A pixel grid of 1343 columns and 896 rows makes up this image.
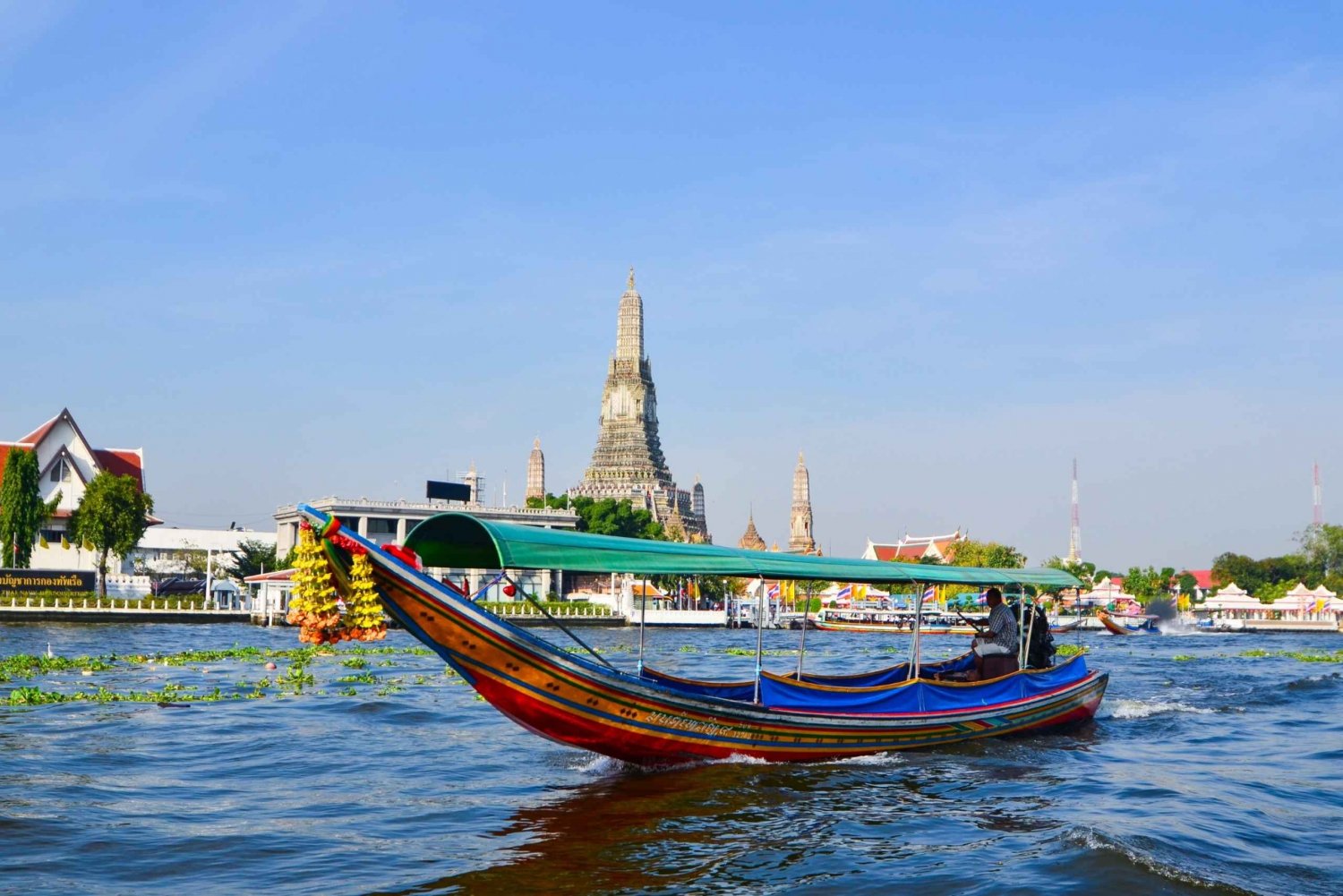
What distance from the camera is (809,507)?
162125 mm

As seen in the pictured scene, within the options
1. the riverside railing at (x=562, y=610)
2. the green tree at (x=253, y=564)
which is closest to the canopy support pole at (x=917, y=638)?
the riverside railing at (x=562, y=610)

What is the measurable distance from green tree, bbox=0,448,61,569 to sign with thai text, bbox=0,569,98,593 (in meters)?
2.41

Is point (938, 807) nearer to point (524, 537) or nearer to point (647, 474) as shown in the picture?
point (524, 537)

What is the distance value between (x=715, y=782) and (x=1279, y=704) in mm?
16104

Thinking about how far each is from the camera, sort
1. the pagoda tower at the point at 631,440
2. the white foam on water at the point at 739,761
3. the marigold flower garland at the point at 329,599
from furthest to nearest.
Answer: the pagoda tower at the point at 631,440 < the white foam on water at the point at 739,761 < the marigold flower garland at the point at 329,599

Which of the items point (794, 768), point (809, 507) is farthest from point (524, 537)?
point (809, 507)

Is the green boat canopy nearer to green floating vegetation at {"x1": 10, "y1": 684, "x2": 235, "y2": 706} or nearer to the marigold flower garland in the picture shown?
the marigold flower garland

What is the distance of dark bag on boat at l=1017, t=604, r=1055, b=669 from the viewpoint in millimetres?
17969

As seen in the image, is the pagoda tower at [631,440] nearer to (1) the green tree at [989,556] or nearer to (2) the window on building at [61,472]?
(1) the green tree at [989,556]

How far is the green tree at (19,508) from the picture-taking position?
188ft

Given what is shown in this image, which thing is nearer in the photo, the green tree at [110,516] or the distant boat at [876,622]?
the green tree at [110,516]

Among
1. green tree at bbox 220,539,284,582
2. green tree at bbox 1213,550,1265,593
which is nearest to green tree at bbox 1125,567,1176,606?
green tree at bbox 1213,550,1265,593

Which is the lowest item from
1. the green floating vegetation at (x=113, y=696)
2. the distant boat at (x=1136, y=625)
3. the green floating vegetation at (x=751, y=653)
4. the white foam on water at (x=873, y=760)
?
the distant boat at (x=1136, y=625)

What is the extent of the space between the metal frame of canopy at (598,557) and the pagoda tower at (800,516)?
144m
